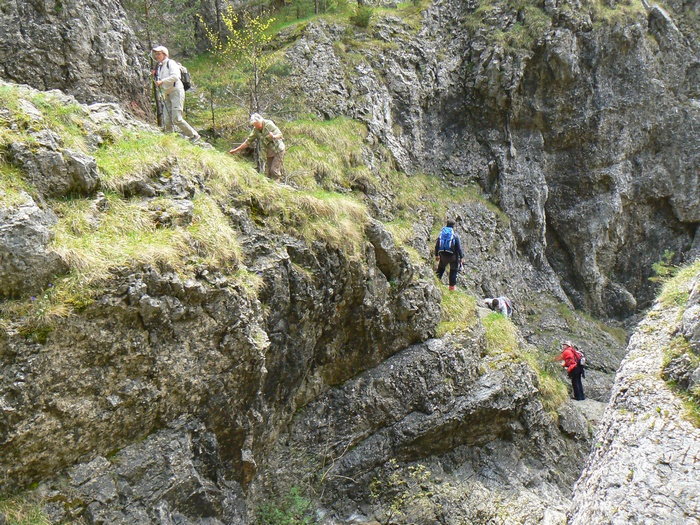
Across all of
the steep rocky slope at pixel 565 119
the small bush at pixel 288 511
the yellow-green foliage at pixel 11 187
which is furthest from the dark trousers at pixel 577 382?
the yellow-green foliage at pixel 11 187

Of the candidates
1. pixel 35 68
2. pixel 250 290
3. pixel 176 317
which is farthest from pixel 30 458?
pixel 35 68

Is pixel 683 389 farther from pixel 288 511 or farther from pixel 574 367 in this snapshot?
pixel 574 367

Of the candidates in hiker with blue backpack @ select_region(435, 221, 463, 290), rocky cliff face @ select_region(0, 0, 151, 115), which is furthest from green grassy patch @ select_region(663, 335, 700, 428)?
rocky cliff face @ select_region(0, 0, 151, 115)

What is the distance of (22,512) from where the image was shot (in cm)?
607

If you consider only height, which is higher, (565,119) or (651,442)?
(565,119)

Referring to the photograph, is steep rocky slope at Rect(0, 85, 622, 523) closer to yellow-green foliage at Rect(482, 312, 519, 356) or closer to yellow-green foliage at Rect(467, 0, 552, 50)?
yellow-green foliage at Rect(482, 312, 519, 356)

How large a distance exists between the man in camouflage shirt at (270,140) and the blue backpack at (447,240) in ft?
17.6

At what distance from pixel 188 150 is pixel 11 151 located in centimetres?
370

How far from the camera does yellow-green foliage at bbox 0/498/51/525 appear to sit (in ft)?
19.5

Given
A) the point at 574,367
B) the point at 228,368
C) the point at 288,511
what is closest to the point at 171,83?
the point at 228,368

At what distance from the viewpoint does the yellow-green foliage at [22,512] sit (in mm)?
5945

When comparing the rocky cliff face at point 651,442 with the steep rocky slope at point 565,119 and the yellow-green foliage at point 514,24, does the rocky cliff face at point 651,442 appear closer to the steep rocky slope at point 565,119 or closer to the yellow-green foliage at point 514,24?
the steep rocky slope at point 565,119

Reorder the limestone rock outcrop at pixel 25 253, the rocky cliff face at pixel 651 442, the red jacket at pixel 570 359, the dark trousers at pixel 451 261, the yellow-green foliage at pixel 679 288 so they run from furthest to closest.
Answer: the red jacket at pixel 570 359, the dark trousers at pixel 451 261, the yellow-green foliage at pixel 679 288, the limestone rock outcrop at pixel 25 253, the rocky cliff face at pixel 651 442

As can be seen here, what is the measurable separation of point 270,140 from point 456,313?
22.5 ft
